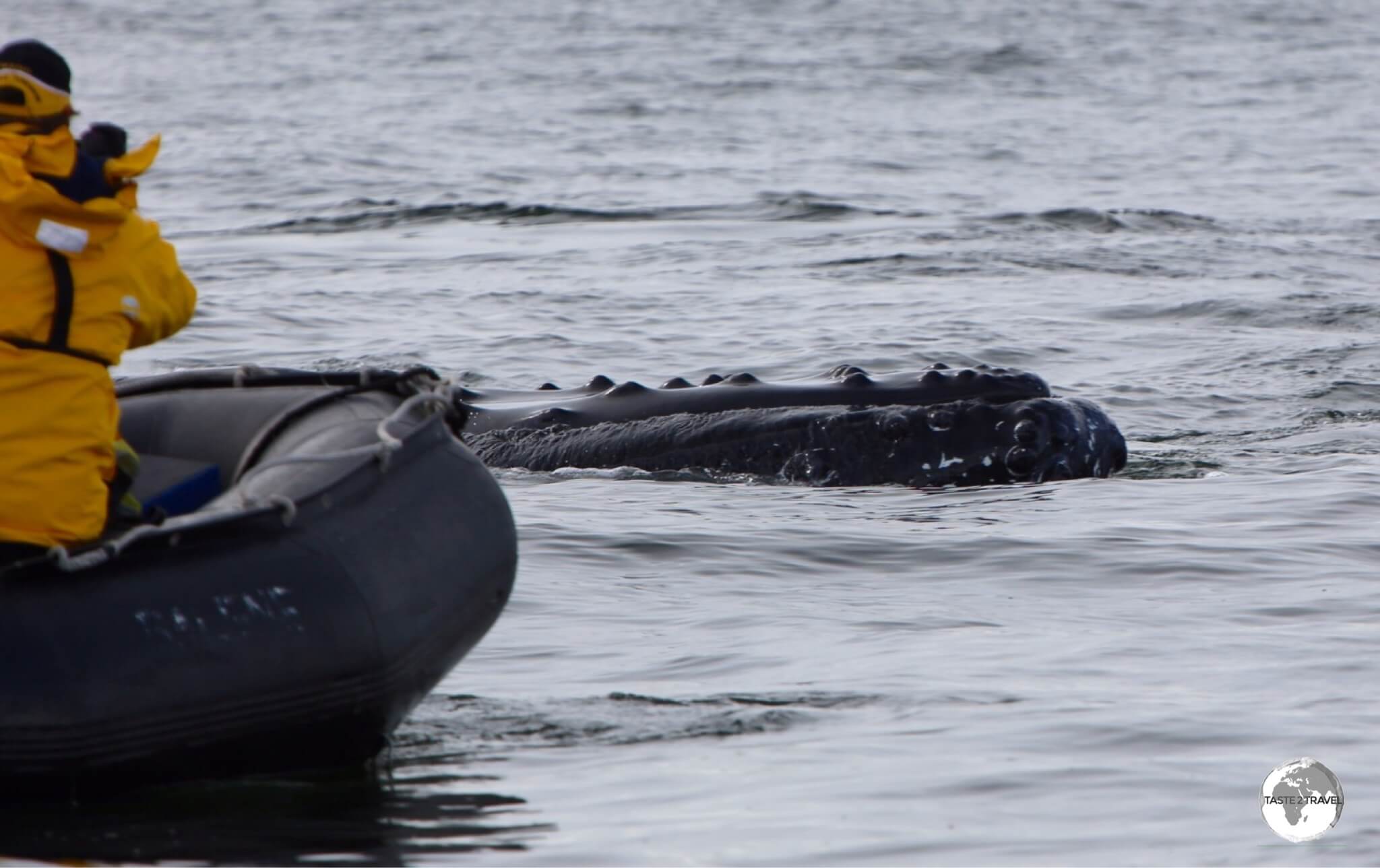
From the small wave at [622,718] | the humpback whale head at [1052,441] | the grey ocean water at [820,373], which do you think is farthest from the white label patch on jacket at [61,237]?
the humpback whale head at [1052,441]

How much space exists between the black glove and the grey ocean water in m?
1.75

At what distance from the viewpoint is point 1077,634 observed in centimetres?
747

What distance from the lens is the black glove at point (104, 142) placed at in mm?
5637

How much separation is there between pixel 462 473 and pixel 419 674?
0.65m

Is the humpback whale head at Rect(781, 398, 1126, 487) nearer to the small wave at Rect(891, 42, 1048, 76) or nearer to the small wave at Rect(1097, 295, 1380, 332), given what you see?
the small wave at Rect(1097, 295, 1380, 332)

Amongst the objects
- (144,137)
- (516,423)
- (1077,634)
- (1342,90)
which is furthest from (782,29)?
(1077,634)

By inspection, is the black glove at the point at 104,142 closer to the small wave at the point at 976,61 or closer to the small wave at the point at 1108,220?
the small wave at the point at 1108,220

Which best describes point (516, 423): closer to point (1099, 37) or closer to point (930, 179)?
point (930, 179)

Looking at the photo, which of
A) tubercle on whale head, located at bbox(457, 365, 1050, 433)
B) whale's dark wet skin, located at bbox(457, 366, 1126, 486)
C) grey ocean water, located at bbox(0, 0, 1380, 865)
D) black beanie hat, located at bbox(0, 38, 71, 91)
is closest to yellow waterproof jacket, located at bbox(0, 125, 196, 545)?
black beanie hat, located at bbox(0, 38, 71, 91)

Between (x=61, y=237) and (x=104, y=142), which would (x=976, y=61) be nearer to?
(x=104, y=142)

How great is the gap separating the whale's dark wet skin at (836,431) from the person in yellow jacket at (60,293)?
14.2ft

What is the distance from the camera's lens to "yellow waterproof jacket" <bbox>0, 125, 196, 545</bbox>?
5.47 m

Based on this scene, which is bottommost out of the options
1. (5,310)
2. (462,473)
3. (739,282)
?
(739,282)

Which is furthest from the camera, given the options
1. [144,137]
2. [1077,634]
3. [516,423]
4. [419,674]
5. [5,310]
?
[144,137]
